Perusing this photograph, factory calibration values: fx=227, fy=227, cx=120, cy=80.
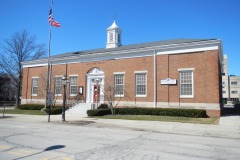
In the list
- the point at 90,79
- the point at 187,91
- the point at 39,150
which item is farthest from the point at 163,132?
the point at 90,79

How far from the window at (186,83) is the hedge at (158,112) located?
2.17 metres

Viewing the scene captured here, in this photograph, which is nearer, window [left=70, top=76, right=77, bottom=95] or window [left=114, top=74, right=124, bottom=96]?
window [left=114, top=74, right=124, bottom=96]

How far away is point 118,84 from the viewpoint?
27.8m

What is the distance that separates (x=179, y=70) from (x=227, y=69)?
86.6 meters

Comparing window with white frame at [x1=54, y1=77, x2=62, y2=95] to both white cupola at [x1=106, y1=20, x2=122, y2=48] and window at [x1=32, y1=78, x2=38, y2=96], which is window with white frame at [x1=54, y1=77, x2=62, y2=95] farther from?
white cupola at [x1=106, y1=20, x2=122, y2=48]

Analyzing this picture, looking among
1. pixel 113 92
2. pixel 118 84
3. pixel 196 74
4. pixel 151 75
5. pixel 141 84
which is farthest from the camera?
pixel 118 84

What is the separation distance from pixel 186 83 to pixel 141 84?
5134 millimetres

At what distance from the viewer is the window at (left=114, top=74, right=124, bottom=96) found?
27.4 metres

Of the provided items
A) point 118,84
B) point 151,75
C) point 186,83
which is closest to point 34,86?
point 118,84

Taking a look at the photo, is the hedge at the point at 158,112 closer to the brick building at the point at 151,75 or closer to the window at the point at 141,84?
the brick building at the point at 151,75

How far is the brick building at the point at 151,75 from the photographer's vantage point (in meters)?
22.5

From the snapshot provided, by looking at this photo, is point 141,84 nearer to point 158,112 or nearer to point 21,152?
point 158,112

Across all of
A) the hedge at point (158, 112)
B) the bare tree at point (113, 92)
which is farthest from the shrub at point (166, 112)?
the bare tree at point (113, 92)

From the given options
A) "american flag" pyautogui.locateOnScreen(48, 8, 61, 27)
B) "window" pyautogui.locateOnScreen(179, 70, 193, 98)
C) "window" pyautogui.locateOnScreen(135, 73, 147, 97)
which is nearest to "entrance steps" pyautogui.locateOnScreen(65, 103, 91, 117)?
"window" pyautogui.locateOnScreen(135, 73, 147, 97)
